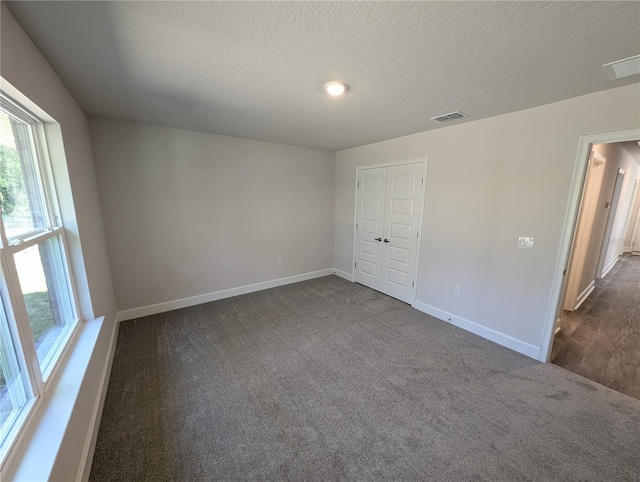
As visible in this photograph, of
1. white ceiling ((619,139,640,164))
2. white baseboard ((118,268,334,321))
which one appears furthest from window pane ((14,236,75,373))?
white ceiling ((619,139,640,164))

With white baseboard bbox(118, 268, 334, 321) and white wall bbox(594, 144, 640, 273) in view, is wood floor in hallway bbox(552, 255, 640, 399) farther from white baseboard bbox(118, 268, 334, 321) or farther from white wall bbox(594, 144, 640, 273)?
white baseboard bbox(118, 268, 334, 321)

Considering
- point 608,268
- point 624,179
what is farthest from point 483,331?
point 608,268

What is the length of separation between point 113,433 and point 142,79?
250 centimetres

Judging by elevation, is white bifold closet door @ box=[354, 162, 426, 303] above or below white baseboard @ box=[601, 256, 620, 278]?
above

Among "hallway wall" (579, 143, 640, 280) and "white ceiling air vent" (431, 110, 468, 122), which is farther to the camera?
"hallway wall" (579, 143, 640, 280)

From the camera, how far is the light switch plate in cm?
253

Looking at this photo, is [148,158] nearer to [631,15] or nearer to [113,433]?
[113,433]

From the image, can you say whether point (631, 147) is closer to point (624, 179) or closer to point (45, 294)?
point (624, 179)

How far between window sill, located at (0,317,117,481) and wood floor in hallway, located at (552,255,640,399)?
12.5 feet

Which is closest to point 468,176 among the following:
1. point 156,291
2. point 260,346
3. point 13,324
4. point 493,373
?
point 493,373

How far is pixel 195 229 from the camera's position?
3551 millimetres

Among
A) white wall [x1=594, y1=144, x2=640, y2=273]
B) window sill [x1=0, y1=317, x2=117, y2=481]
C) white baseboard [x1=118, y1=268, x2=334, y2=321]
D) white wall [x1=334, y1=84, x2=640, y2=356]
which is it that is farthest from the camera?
white wall [x1=594, y1=144, x2=640, y2=273]

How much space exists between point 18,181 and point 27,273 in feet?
1.90

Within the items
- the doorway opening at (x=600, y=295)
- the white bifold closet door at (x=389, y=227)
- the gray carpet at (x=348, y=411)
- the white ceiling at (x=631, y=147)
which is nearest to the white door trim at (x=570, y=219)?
the doorway opening at (x=600, y=295)
